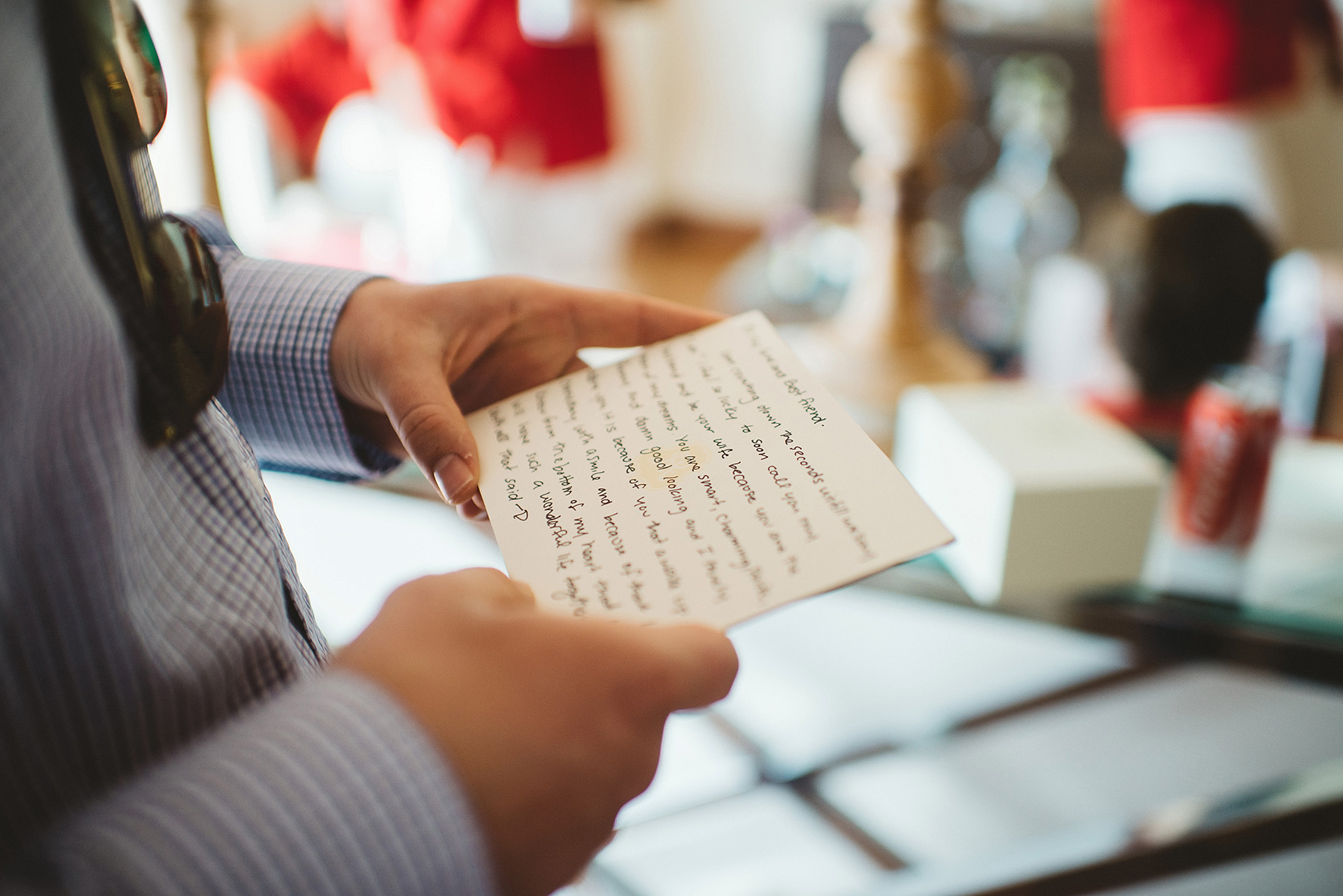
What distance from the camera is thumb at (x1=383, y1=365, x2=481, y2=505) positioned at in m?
0.40

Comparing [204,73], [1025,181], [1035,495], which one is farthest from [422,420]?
[1025,181]

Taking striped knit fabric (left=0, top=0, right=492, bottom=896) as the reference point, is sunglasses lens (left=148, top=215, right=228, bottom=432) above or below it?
above

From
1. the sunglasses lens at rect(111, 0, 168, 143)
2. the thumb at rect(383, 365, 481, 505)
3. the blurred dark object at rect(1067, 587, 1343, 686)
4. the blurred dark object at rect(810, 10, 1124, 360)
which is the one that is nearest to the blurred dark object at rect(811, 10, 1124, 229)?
the blurred dark object at rect(810, 10, 1124, 360)

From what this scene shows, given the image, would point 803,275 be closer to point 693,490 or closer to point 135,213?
point 693,490

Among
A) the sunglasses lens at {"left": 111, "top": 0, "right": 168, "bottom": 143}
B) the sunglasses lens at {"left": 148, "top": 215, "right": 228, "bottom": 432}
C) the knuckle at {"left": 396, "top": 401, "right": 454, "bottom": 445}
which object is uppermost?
the sunglasses lens at {"left": 111, "top": 0, "right": 168, "bottom": 143}

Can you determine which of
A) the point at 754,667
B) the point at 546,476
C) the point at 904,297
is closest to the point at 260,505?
the point at 546,476

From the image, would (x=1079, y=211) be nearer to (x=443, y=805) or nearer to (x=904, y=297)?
(x=904, y=297)

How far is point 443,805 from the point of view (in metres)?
0.23

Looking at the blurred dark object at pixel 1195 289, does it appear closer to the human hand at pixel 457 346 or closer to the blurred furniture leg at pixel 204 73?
the human hand at pixel 457 346

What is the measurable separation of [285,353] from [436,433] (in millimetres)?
112

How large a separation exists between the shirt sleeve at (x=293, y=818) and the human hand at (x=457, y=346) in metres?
0.18

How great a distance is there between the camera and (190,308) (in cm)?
31

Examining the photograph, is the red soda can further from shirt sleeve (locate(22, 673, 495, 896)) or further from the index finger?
shirt sleeve (locate(22, 673, 495, 896))

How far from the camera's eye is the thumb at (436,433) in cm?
40
